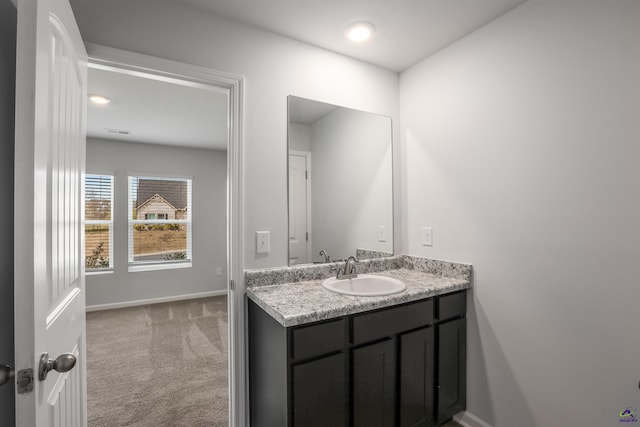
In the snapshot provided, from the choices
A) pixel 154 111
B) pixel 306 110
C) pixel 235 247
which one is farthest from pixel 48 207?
pixel 154 111

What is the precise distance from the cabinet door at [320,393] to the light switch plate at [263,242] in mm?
686

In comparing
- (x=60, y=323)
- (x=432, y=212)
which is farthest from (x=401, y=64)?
(x=60, y=323)

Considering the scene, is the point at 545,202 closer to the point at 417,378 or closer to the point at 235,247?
the point at 417,378

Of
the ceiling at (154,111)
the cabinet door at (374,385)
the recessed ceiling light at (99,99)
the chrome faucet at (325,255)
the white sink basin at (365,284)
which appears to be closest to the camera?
the cabinet door at (374,385)

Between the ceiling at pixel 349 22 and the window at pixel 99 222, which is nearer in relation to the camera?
the ceiling at pixel 349 22

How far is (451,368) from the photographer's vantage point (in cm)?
183

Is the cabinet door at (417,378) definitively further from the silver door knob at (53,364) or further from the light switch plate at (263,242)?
→ the silver door knob at (53,364)

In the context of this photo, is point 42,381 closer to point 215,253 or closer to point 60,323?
point 60,323

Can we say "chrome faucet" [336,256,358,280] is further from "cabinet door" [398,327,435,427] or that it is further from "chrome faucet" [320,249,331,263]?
"cabinet door" [398,327,435,427]

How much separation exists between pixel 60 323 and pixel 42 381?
25 centimetres

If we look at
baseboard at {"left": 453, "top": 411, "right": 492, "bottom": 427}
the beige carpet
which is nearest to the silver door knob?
the beige carpet

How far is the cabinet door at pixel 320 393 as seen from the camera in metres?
1.28

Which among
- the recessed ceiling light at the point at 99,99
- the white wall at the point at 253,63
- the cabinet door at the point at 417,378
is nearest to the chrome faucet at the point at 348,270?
the white wall at the point at 253,63

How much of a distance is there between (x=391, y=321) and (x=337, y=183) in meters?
1.00
